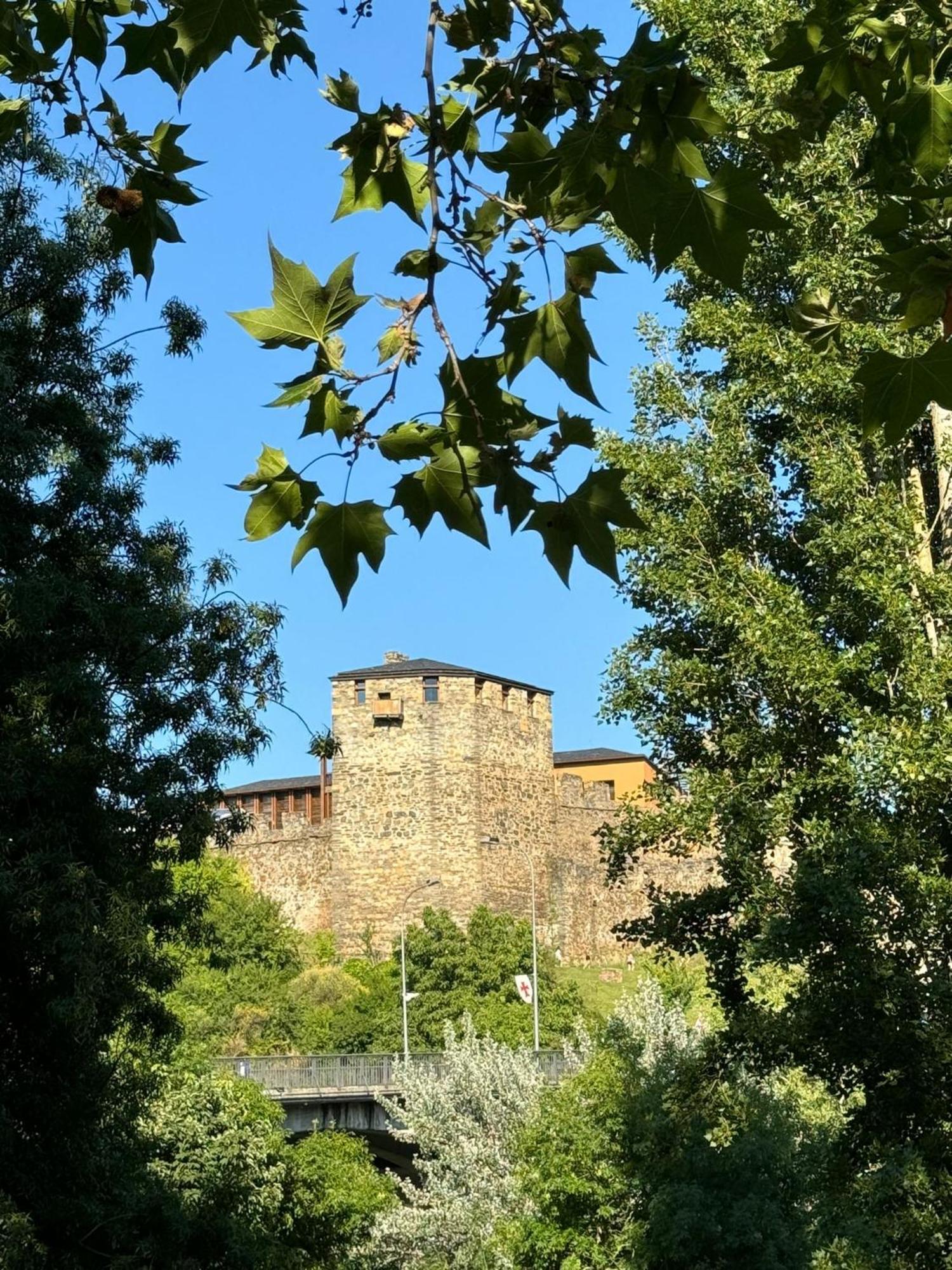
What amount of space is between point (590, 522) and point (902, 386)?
438 mm

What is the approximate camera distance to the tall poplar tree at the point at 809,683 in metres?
11.9

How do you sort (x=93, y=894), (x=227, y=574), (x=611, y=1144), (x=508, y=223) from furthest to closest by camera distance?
(x=611, y=1144) → (x=227, y=574) → (x=93, y=894) → (x=508, y=223)

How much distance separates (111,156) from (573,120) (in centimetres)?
86

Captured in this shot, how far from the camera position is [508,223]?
8.04 feet

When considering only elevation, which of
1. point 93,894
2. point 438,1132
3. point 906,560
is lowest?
point 438,1132

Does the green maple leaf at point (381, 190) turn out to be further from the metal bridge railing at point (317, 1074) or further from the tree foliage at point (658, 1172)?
the metal bridge railing at point (317, 1074)

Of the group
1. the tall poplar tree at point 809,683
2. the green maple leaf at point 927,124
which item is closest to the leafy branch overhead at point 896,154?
the green maple leaf at point 927,124

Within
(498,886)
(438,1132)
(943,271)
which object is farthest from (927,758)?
(498,886)

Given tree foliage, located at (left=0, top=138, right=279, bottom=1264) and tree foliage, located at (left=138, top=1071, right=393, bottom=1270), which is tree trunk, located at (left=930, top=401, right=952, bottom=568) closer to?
tree foliage, located at (left=0, top=138, right=279, bottom=1264)

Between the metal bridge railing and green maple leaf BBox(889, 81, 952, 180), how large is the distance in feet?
103

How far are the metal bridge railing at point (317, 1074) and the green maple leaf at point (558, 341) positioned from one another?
103ft

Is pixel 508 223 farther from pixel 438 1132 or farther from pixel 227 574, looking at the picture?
pixel 438 1132

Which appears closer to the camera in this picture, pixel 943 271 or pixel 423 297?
pixel 423 297

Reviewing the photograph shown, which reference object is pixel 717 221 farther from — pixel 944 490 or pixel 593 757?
pixel 593 757
